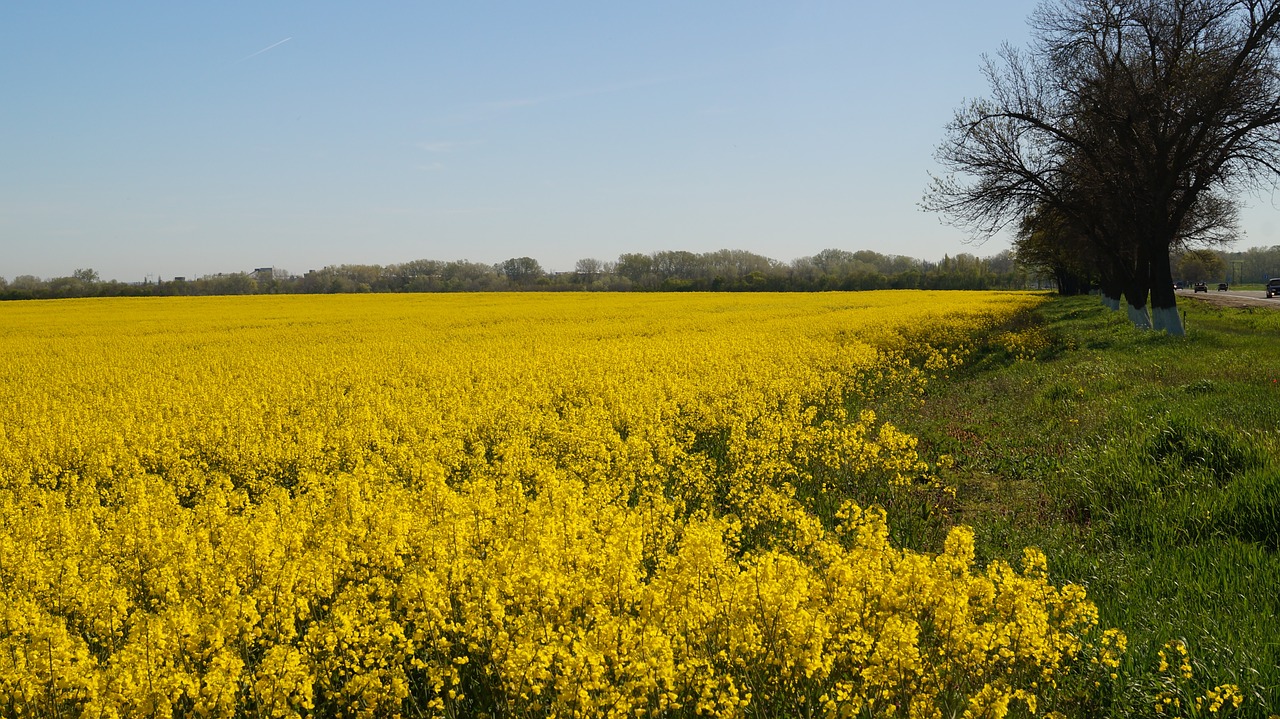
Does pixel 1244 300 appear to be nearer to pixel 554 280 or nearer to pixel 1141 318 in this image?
pixel 1141 318

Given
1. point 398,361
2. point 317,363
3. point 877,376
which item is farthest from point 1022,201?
point 317,363

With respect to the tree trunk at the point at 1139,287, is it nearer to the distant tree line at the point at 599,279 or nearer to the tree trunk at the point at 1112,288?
the tree trunk at the point at 1112,288

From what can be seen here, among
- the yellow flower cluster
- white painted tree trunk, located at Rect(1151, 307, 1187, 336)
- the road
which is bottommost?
the yellow flower cluster

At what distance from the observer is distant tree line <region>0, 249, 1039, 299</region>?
78188mm

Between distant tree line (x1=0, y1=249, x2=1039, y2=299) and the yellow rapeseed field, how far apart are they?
2646 inches

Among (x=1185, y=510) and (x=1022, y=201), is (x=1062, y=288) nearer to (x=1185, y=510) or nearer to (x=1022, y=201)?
(x=1022, y=201)

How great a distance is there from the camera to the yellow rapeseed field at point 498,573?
12.0ft

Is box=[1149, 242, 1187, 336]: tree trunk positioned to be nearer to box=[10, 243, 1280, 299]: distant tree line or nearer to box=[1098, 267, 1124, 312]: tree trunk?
box=[1098, 267, 1124, 312]: tree trunk

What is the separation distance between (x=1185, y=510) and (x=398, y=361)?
16.3 metres

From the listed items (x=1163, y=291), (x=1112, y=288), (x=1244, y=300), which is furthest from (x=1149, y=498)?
(x=1244, y=300)

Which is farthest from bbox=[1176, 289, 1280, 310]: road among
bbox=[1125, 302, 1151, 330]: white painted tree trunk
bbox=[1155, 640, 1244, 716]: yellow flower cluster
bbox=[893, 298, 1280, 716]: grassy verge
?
bbox=[1155, 640, 1244, 716]: yellow flower cluster

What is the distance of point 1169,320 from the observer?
19.9 meters

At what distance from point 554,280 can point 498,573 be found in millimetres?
85253

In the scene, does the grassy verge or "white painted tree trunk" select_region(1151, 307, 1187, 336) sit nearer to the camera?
the grassy verge
